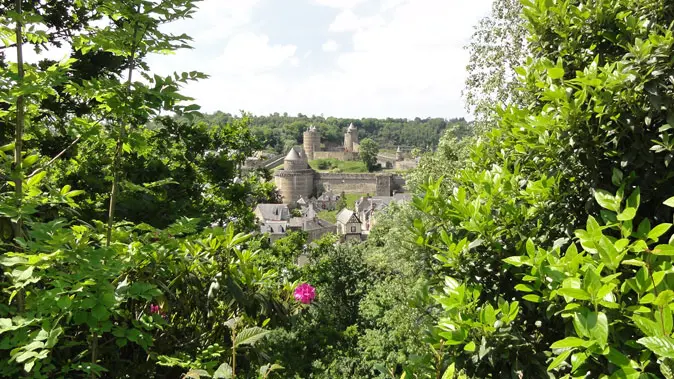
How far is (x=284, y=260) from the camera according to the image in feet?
46.5

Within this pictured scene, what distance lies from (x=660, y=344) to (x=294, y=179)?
277 feet

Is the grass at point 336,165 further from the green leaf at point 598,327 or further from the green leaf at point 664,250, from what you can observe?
the green leaf at point 598,327

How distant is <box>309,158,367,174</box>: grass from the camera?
381 ft

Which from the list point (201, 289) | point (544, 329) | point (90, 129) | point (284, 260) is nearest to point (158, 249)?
point (201, 289)

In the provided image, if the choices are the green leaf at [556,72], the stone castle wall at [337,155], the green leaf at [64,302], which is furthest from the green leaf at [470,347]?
the stone castle wall at [337,155]

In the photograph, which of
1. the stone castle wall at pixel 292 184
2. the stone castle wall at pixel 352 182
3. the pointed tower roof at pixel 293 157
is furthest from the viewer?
the stone castle wall at pixel 352 182

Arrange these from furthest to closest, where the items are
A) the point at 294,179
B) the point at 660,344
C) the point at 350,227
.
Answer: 1. the point at 294,179
2. the point at 350,227
3. the point at 660,344

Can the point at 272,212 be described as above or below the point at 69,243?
below

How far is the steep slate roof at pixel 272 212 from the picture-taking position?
50688 millimetres

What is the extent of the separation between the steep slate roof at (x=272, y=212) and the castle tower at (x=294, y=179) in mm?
29360

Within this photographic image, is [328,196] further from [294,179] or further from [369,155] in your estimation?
[369,155]

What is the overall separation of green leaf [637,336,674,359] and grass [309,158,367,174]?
113 metres

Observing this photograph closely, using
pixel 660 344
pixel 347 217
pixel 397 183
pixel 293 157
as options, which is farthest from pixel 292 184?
pixel 660 344

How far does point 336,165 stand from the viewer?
12112 cm
